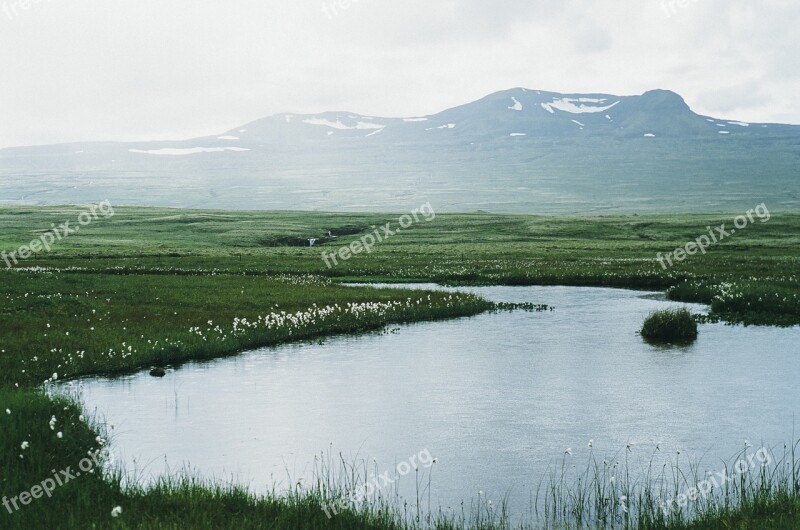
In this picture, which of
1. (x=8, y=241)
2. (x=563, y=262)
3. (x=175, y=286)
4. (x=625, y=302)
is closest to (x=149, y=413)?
(x=175, y=286)

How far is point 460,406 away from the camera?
1983 centimetres

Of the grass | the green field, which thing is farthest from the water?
the green field

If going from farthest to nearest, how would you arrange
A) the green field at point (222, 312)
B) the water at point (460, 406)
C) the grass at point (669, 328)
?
1. the grass at point (669, 328)
2. the water at point (460, 406)
3. the green field at point (222, 312)

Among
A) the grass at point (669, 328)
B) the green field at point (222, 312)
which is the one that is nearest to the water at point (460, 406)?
the grass at point (669, 328)

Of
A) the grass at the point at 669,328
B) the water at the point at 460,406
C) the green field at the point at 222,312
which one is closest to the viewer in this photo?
the green field at the point at 222,312

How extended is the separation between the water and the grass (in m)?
0.72

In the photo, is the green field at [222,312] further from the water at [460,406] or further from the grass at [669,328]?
the grass at [669,328]

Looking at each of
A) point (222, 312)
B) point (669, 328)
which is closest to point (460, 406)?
point (669, 328)

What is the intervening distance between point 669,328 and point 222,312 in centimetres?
1841

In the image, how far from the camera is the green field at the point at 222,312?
11.6m

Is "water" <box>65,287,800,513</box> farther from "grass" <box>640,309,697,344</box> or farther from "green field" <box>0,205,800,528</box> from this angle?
"green field" <box>0,205,800,528</box>

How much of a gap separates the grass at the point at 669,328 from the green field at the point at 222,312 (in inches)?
195

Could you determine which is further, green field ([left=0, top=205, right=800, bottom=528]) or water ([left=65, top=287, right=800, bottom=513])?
water ([left=65, top=287, right=800, bottom=513])

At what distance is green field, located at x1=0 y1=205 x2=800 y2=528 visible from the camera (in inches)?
456
